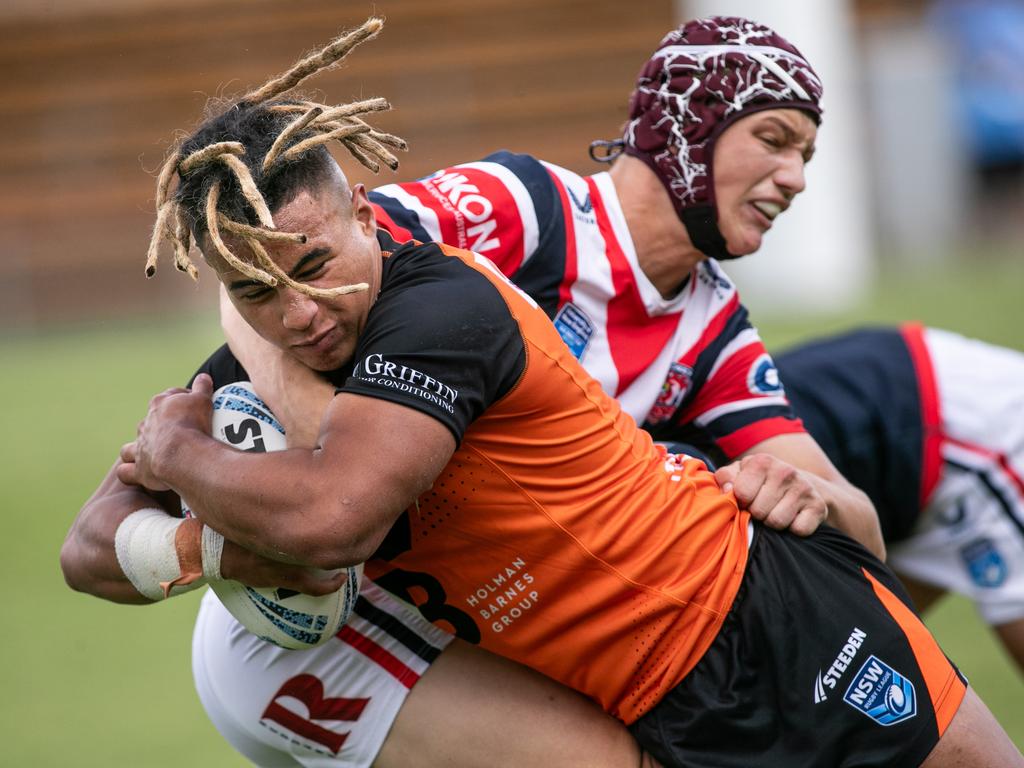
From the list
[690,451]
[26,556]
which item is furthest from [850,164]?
[690,451]

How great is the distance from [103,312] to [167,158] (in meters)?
16.3

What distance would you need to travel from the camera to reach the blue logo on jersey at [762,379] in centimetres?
420

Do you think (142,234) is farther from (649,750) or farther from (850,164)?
(649,750)

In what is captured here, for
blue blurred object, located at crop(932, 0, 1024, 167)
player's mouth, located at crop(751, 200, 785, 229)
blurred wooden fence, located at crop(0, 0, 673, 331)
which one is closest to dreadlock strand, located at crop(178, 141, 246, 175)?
player's mouth, located at crop(751, 200, 785, 229)

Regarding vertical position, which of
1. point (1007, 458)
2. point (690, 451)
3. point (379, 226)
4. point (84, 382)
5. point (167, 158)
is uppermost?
point (167, 158)

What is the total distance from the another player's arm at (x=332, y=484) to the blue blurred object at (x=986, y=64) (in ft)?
61.0

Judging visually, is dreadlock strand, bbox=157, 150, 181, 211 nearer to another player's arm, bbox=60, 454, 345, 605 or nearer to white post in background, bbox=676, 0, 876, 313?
another player's arm, bbox=60, 454, 345, 605

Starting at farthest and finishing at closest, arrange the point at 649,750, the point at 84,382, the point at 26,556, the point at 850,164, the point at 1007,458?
the point at 850,164, the point at 84,382, the point at 26,556, the point at 1007,458, the point at 649,750

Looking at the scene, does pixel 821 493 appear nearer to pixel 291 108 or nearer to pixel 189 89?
pixel 291 108

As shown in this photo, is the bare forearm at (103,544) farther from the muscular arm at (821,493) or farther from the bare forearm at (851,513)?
the bare forearm at (851,513)

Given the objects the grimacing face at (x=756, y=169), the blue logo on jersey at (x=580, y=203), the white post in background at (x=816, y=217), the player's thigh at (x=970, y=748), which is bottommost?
the white post in background at (x=816, y=217)

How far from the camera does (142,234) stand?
19.0 metres

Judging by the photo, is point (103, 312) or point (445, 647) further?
point (103, 312)

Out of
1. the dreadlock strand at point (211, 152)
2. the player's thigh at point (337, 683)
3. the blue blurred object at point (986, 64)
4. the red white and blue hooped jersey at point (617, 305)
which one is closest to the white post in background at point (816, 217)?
the blue blurred object at point (986, 64)
